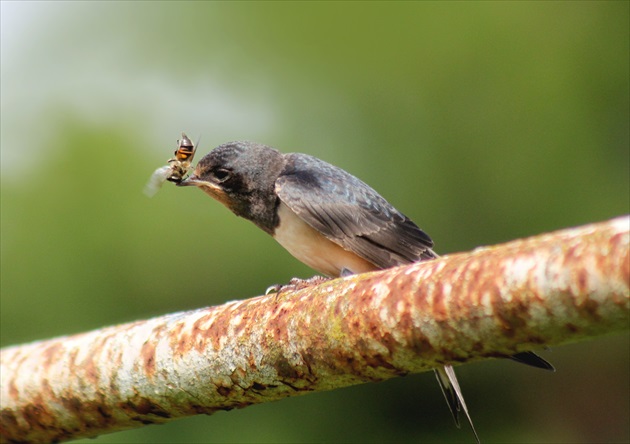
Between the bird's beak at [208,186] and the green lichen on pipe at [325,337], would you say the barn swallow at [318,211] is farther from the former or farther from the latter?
the green lichen on pipe at [325,337]

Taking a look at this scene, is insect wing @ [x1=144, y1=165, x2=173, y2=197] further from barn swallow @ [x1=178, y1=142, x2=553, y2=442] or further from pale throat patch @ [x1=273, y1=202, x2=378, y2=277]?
pale throat patch @ [x1=273, y1=202, x2=378, y2=277]

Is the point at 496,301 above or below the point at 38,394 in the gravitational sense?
above

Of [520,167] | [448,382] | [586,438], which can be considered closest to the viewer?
[448,382]

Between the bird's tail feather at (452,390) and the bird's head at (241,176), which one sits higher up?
the bird's head at (241,176)

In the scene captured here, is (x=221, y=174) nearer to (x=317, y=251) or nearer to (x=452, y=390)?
(x=317, y=251)

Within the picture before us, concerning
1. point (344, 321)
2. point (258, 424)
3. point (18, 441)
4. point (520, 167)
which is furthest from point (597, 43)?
point (18, 441)

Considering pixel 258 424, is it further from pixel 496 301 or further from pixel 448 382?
pixel 496 301

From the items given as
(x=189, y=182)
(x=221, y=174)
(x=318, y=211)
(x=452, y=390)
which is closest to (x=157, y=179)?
(x=189, y=182)

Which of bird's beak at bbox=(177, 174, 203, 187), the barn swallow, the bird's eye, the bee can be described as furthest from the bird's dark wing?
the bee

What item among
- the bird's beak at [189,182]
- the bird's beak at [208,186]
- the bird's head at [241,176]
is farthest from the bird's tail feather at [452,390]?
the bird's beak at [189,182]
